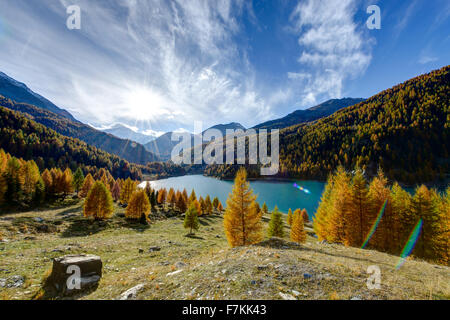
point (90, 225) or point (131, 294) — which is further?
point (90, 225)

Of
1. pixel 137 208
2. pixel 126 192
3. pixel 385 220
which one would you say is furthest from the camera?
pixel 126 192

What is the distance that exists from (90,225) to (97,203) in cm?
447

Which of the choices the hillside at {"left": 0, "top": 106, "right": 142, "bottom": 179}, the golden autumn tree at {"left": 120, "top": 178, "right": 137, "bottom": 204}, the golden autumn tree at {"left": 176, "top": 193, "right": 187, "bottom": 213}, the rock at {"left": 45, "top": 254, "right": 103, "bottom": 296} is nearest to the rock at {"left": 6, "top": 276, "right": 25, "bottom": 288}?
the rock at {"left": 45, "top": 254, "right": 103, "bottom": 296}

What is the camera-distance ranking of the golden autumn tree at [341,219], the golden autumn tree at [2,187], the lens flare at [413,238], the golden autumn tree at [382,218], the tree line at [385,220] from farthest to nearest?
the golden autumn tree at [2,187], the lens flare at [413,238], the golden autumn tree at [341,219], the golden autumn tree at [382,218], the tree line at [385,220]

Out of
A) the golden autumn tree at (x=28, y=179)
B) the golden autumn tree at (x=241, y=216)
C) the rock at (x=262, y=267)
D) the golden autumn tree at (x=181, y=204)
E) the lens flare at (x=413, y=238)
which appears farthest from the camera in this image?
the golden autumn tree at (x=181, y=204)

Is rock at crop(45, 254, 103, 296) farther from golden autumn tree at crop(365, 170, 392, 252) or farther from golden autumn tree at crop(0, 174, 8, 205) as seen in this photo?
golden autumn tree at crop(0, 174, 8, 205)

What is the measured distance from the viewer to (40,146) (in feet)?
468

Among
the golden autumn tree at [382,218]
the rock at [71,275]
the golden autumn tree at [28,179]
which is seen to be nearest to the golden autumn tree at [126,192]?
the golden autumn tree at [28,179]

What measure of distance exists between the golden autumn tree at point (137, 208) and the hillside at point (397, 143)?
15303cm

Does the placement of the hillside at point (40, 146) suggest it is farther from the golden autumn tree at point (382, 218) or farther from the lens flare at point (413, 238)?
the lens flare at point (413, 238)

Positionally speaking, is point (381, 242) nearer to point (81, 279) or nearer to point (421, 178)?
point (81, 279)

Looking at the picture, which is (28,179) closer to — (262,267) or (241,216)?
(241,216)

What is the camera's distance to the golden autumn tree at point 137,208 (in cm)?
4222

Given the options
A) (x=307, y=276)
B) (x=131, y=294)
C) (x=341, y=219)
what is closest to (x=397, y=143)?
(x=341, y=219)
